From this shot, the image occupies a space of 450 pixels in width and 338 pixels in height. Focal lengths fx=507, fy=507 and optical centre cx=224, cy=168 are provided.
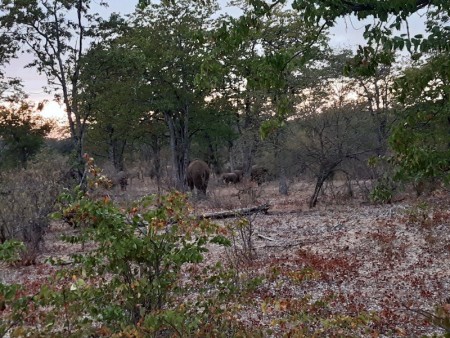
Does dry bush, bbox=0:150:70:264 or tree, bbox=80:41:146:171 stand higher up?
tree, bbox=80:41:146:171

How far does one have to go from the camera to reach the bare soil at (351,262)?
6891 mm

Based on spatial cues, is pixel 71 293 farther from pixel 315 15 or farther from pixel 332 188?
pixel 332 188

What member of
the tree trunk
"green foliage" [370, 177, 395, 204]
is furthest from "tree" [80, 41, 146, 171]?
"green foliage" [370, 177, 395, 204]

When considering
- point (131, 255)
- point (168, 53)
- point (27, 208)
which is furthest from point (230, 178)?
point (131, 255)

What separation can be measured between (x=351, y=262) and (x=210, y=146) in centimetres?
3252

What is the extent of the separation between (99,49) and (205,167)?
7.85 metres

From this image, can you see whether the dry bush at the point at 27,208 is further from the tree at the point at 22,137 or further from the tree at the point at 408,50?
the tree at the point at 22,137

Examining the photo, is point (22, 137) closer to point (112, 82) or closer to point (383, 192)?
point (112, 82)

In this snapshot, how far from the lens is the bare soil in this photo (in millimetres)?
6891

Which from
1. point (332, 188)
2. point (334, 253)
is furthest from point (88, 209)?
point (332, 188)

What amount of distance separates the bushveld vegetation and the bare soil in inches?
3.7

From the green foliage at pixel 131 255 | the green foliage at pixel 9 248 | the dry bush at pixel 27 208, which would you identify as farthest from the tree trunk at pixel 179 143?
the green foliage at pixel 9 248

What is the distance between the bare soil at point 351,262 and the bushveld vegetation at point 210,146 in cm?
9

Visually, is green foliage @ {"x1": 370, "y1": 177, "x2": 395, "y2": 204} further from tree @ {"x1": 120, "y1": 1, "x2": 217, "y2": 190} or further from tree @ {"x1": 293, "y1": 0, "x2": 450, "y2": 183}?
tree @ {"x1": 120, "y1": 1, "x2": 217, "y2": 190}
